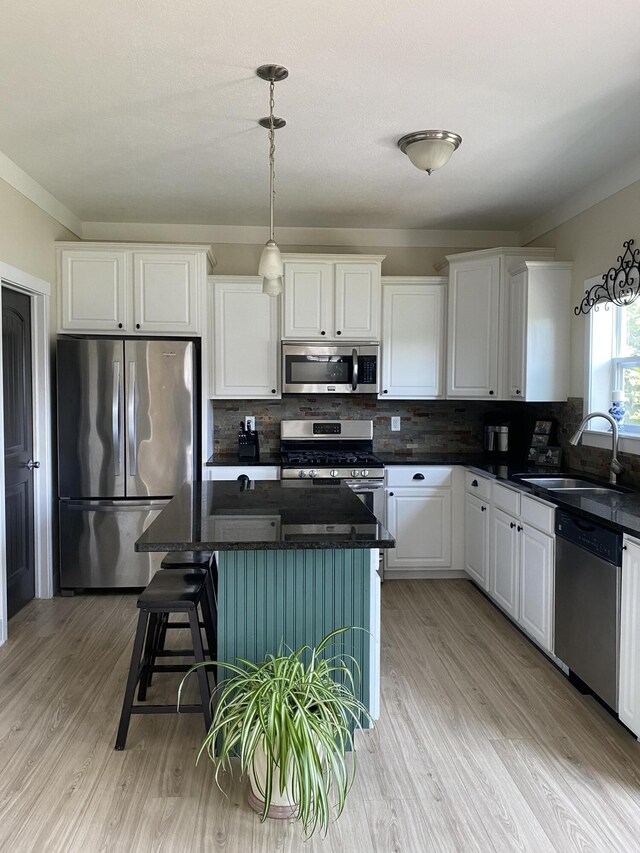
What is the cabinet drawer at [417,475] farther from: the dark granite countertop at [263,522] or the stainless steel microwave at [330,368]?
the dark granite countertop at [263,522]

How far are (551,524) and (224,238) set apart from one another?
325cm

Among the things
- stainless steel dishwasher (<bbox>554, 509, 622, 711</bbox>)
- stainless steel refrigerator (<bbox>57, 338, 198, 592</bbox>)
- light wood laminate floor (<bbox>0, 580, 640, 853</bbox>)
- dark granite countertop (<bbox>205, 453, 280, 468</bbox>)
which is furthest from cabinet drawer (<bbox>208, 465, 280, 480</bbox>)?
stainless steel dishwasher (<bbox>554, 509, 622, 711</bbox>)

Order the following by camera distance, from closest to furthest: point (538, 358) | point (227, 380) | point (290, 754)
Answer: point (290, 754)
point (538, 358)
point (227, 380)

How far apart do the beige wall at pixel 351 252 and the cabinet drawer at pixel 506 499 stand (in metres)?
1.99

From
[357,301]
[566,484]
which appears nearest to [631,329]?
[566,484]

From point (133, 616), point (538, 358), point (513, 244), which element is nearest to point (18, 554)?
point (133, 616)

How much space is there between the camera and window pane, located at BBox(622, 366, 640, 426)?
351cm

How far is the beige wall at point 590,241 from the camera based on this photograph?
3426mm

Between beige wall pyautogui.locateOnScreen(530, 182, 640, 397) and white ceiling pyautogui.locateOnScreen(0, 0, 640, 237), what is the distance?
7.5 inches

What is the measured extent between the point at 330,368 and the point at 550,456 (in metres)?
1.66

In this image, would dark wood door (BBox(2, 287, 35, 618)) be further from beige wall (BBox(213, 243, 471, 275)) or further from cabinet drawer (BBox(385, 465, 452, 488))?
cabinet drawer (BBox(385, 465, 452, 488))

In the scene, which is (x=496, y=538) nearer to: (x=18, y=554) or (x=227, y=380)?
(x=227, y=380)

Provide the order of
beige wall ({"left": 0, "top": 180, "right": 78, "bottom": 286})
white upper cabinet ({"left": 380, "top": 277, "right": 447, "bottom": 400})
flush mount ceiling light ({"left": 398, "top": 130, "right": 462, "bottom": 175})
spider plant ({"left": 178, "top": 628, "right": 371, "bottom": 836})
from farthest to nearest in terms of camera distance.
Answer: white upper cabinet ({"left": 380, "top": 277, "right": 447, "bottom": 400}) → beige wall ({"left": 0, "top": 180, "right": 78, "bottom": 286}) → flush mount ceiling light ({"left": 398, "top": 130, "right": 462, "bottom": 175}) → spider plant ({"left": 178, "top": 628, "right": 371, "bottom": 836})

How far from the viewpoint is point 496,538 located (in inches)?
153
